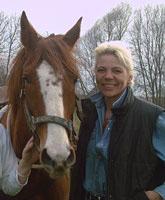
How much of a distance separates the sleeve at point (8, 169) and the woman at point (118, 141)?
611 millimetres

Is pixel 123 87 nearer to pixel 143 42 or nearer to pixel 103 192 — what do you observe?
pixel 103 192

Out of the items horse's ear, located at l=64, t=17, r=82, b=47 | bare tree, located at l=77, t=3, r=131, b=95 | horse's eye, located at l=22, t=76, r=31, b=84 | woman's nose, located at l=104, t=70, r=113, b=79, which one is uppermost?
bare tree, located at l=77, t=3, r=131, b=95

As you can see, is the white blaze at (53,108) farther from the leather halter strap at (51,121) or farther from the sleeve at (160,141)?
the sleeve at (160,141)

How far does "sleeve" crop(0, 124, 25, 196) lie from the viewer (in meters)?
3.24

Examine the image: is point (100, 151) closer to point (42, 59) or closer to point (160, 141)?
point (160, 141)

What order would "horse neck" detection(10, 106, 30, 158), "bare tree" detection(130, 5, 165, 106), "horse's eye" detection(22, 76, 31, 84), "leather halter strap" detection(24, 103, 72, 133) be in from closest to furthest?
"leather halter strap" detection(24, 103, 72, 133), "horse's eye" detection(22, 76, 31, 84), "horse neck" detection(10, 106, 30, 158), "bare tree" detection(130, 5, 165, 106)

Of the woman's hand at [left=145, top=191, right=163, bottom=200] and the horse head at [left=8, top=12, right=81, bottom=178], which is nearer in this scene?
the horse head at [left=8, top=12, right=81, bottom=178]

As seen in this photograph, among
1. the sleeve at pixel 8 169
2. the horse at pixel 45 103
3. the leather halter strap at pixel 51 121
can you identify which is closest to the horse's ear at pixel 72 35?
the horse at pixel 45 103

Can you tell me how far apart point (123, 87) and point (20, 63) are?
0.92 metres

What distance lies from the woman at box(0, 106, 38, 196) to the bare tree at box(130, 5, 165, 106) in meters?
39.9

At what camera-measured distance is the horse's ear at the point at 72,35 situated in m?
3.81

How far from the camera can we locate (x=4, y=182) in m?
3.31

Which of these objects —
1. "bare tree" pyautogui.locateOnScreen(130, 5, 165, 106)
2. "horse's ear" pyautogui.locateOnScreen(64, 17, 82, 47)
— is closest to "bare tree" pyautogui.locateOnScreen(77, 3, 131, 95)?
"bare tree" pyautogui.locateOnScreen(130, 5, 165, 106)

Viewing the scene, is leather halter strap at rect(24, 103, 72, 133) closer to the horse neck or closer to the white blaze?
the white blaze
